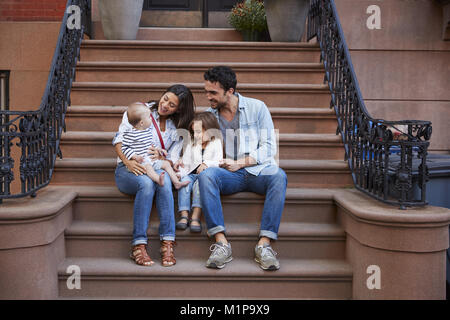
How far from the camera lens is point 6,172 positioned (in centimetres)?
296

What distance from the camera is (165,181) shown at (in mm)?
3312

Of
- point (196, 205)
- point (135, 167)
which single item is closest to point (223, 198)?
point (196, 205)

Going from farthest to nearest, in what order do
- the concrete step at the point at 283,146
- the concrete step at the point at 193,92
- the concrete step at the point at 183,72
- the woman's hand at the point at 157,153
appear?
1. the concrete step at the point at 183,72
2. the concrete step at the point at 193,92
3. the concrete step at the point at 283,146
4. the woman's hand at the point at 157,153

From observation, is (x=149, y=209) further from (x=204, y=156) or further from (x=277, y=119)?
(x=277, y=119)

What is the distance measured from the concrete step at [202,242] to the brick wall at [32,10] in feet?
12.2

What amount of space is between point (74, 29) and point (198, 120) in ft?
7.55

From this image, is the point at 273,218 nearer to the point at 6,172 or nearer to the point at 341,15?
the point at 6,172

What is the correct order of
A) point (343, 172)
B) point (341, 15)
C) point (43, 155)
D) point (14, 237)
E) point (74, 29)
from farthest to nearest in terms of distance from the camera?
point (341, 15) < point (74, 29) < point (343, 172) < point (43, 155) < point (14, 237)

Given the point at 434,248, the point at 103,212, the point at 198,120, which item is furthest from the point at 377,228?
the point at 103,212

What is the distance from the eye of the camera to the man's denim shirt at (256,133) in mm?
3590

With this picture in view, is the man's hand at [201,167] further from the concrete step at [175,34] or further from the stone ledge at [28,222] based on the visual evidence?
the concrete step at [175,34]

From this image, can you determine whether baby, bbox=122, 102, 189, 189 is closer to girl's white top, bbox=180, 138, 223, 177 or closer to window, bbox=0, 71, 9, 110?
girl's white top, bbox=180, 138, 223, 177

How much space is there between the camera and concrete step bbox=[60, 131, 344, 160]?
427 centimetres

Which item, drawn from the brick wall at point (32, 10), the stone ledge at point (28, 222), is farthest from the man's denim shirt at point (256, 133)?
the brick wall at point (32, 10)
